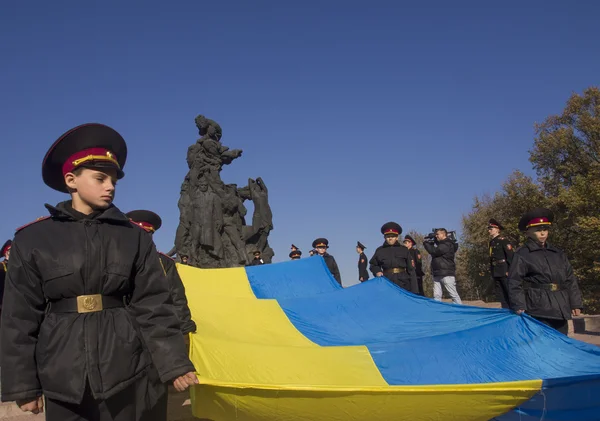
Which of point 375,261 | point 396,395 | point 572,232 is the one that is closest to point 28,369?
point 396,395

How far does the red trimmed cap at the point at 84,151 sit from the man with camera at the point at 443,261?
26.4 ft

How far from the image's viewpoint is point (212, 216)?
16844 mm

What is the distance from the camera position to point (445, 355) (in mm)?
4312

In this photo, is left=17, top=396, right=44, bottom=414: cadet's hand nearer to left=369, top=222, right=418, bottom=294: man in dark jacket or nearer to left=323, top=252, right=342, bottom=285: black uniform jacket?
left=369, top=222, right=418, bottom=294: man in dark jacket

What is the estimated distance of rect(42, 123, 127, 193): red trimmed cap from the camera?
7.79 ft

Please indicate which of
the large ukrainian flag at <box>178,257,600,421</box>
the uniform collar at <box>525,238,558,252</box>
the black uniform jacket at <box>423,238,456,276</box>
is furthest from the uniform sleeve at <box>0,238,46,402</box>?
the black uniform jacket at <box>423,238,456,276</box>

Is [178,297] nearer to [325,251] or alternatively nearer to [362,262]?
[325,251]

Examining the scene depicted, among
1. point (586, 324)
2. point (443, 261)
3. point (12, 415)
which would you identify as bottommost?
point (586, 324)

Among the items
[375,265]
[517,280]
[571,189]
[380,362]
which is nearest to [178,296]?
[380,362]

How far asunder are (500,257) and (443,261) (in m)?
1.11

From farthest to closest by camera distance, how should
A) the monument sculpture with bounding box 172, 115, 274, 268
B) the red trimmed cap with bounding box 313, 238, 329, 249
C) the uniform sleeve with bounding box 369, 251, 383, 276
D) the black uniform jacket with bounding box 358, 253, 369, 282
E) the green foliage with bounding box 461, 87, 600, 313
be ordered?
1. the green foliage with bounding box 461, 87, 600, 313
2. the monument sculpture with bounding box 172, 115, 274, 268
3. the black uniform jacket with bounding box 358, 253, 369, 282
4. the red trimmed cap with bounding box 313, 238, 329, 249
5. the uniform sleeve with bounding box 369, 251, 383, 276

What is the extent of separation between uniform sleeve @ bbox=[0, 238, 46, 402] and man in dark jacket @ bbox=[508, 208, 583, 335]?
13.3 feet

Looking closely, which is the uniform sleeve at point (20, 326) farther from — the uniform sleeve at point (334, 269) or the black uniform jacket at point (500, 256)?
the uniform sleeve at point (334, 269)

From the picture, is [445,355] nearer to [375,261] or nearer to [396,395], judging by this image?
[396,395]
